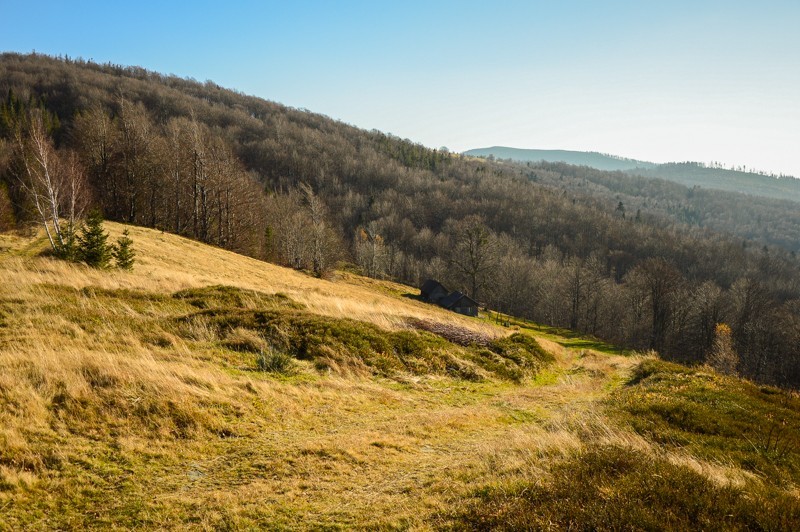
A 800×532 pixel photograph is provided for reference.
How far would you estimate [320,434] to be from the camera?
8461 millimetres

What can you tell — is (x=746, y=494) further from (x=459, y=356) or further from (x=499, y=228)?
(x=499, y=228)

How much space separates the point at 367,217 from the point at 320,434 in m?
143

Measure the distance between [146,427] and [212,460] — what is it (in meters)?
1.54

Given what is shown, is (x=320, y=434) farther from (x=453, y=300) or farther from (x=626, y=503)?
(x=453, y=300)

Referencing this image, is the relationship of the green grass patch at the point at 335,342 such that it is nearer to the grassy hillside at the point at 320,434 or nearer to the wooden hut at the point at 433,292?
the grassy hillside at the point at 320,434

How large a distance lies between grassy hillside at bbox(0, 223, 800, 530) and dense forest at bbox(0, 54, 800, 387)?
1792 centimetres

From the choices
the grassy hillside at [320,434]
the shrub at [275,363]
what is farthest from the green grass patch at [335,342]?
the shrub at [275,363]

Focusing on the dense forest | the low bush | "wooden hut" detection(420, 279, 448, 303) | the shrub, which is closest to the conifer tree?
the dense forest

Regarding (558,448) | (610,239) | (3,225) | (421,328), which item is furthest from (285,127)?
(558,448)

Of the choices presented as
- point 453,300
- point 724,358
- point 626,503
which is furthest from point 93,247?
point 724,358

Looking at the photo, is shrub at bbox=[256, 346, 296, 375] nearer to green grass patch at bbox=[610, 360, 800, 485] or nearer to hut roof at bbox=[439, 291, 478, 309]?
green grass patch at bbox=[610, 360, 800, 485]

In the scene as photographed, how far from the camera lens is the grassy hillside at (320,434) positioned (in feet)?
17.6

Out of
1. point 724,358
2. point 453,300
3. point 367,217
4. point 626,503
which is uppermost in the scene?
point 367,217

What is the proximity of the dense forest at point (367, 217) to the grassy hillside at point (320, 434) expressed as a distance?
1792cm
